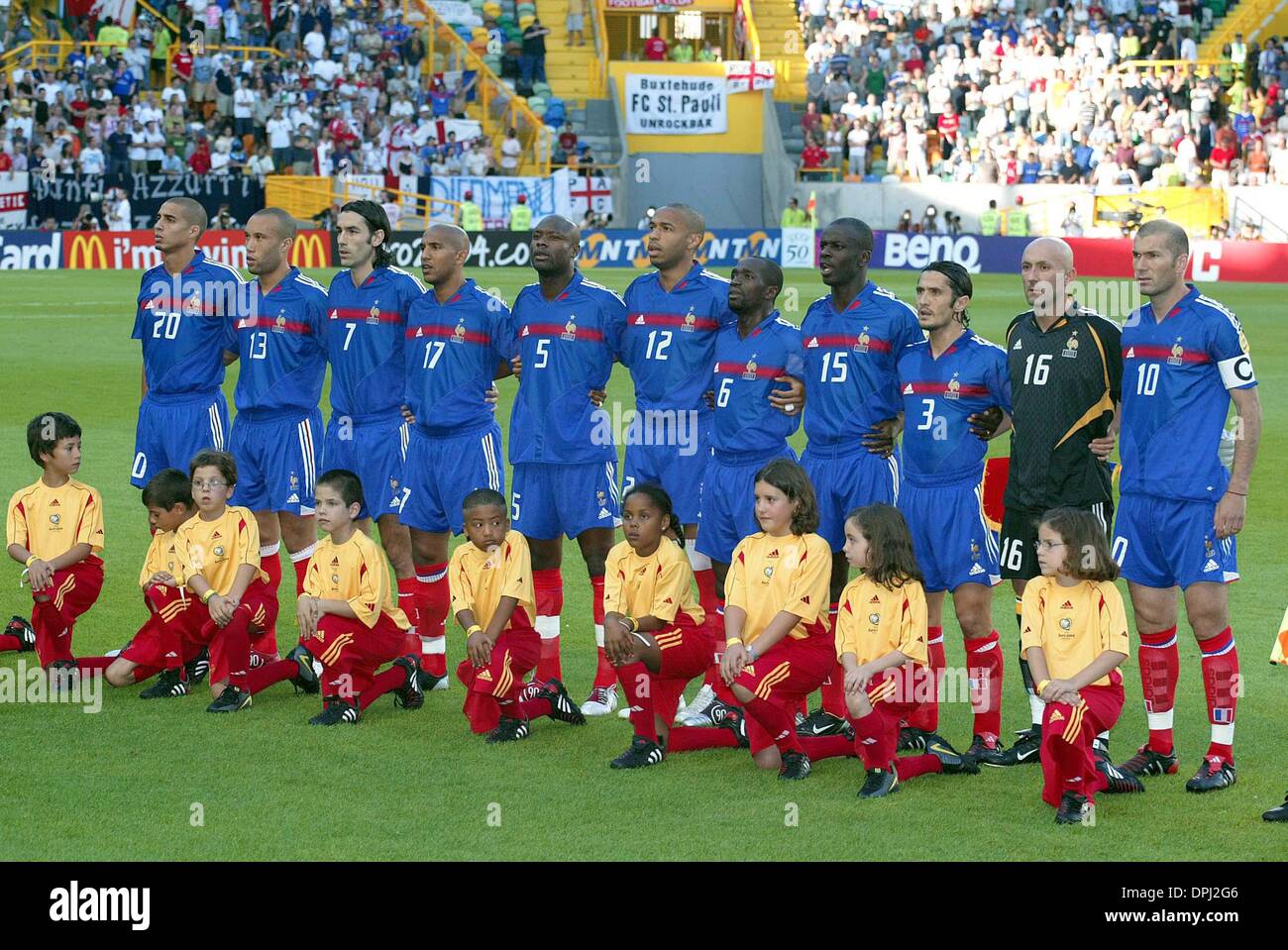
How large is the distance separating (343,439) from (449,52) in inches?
1361

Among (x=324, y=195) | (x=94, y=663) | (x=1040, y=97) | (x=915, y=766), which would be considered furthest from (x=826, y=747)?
(x=1040, y=97)

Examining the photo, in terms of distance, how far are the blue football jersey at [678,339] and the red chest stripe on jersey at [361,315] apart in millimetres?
1283

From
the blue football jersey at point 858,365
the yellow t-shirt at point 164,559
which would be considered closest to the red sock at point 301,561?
the yellow t-shirt at point 164,559

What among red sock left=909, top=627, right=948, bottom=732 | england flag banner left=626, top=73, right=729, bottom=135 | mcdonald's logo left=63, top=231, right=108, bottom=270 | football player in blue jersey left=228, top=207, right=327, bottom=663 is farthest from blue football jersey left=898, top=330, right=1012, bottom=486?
england flag banner left=626, top=73, right=729, bottom=135

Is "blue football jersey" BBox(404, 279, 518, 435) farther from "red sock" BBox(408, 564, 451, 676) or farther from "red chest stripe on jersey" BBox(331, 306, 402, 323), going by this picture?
"red sock" BBox(408, 564, 451, 676)

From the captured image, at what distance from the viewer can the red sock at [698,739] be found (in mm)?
7246

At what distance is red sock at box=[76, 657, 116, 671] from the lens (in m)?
8.30

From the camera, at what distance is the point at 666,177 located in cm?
4306

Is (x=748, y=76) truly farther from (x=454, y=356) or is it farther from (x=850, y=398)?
(x=850, y=398)

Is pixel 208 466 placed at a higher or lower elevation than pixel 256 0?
lower

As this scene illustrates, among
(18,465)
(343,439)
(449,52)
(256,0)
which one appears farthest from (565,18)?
(343,439)

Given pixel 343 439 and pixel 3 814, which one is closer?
pixel 3 814

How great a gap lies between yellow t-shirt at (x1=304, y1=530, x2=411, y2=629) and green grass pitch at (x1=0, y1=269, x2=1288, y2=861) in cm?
51

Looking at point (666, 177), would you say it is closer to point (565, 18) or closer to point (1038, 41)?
point (565, 18)
